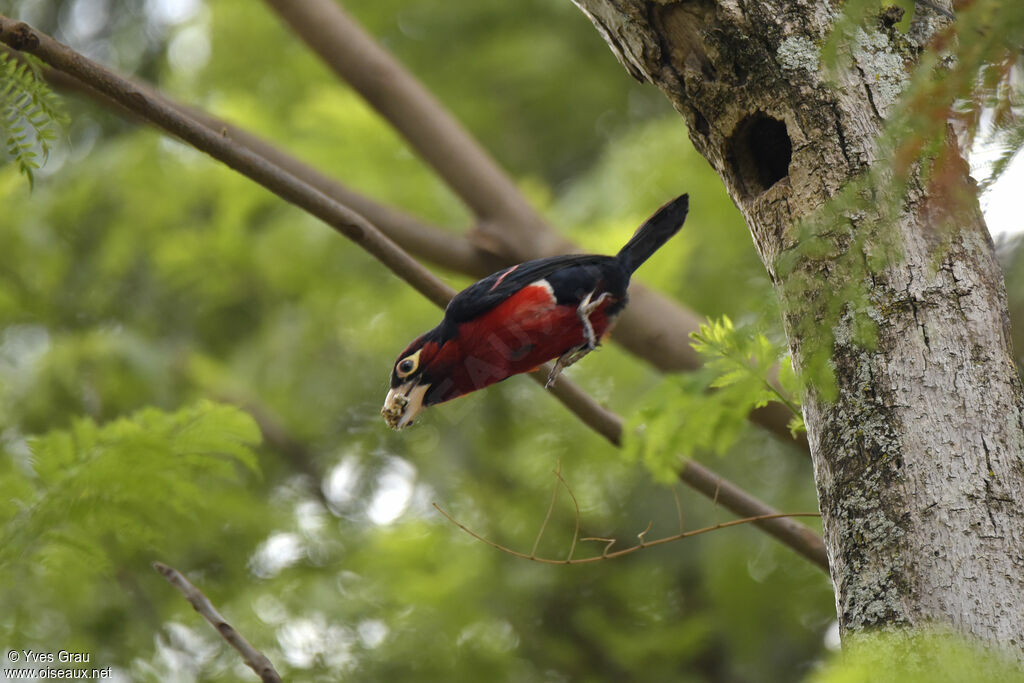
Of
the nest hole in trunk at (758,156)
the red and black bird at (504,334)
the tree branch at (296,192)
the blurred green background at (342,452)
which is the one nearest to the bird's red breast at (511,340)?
the red and black bird at (504,334)

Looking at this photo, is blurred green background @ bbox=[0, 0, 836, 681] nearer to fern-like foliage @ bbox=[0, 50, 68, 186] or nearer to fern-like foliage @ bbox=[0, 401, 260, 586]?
fern-like foliage @ bbox=[0, 401, 260, 586]

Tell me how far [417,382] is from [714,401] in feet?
2.75

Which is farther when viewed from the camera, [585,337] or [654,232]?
[654,232]

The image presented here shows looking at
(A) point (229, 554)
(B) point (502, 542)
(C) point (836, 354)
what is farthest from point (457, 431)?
(C) point (836, 354)

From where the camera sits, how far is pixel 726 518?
5039 mm

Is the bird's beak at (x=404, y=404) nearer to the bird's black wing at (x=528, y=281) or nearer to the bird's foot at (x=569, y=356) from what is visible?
the bird's black wing at (x=528, y=281)

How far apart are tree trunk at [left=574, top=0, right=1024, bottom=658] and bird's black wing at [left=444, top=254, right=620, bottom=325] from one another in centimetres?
40

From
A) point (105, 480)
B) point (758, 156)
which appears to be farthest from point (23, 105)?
point (758, 156)

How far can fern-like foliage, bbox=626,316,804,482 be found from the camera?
247 centimetres

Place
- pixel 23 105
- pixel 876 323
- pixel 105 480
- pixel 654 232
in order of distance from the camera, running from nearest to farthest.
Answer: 1. pixel 876 323
2. pixel 23 105
3. pixel 654 232
4. pixel 105 480

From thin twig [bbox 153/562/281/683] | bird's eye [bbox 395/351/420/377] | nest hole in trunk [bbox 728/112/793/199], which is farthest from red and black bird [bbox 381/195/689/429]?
thin twig [bbox 153/562/281/683]

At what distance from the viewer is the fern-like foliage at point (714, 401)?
2471 mm

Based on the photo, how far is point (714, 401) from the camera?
8.66 feet

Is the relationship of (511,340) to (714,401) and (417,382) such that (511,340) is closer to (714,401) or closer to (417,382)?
(417,382)
